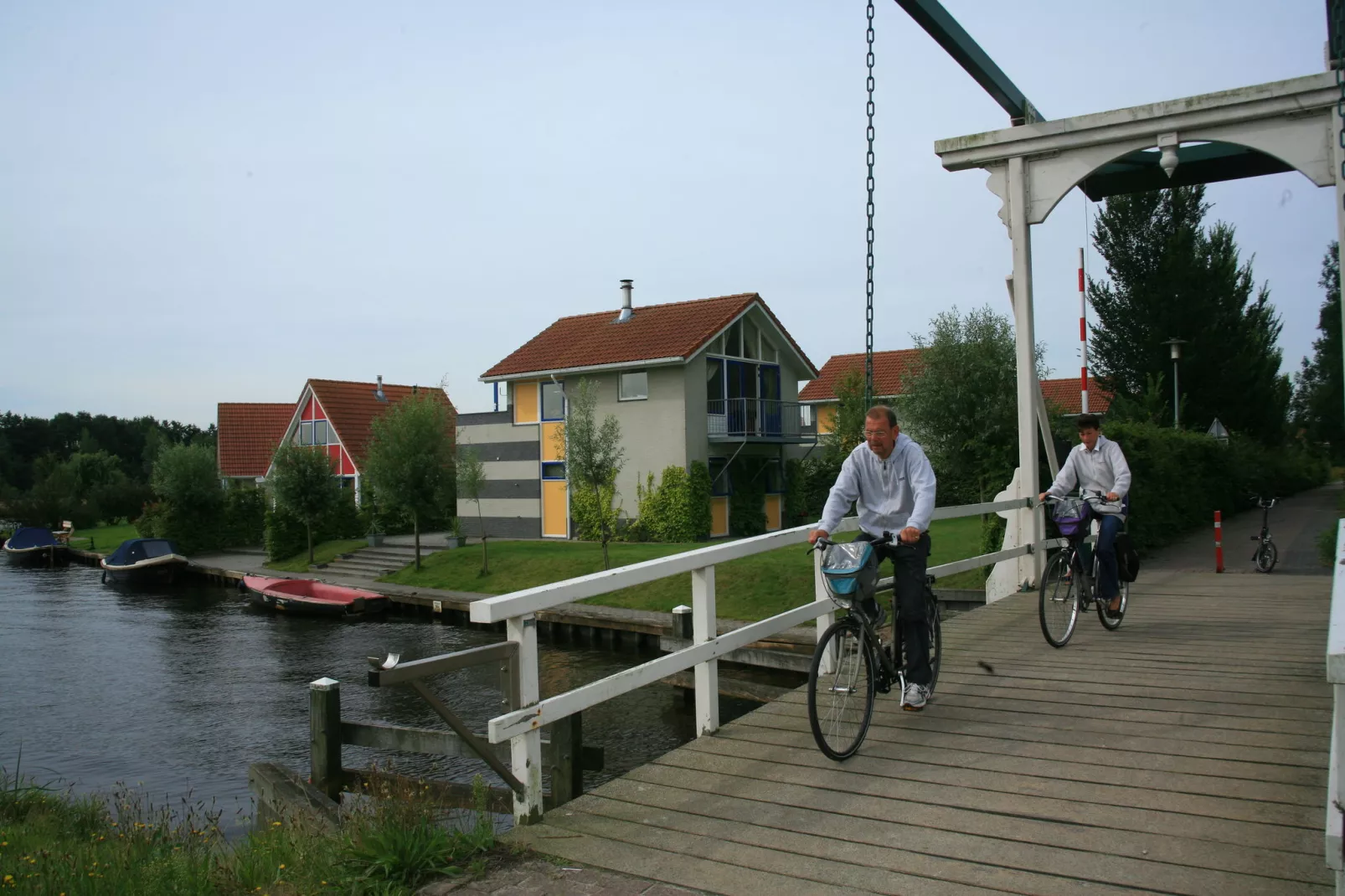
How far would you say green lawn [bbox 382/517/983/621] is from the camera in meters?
19.4

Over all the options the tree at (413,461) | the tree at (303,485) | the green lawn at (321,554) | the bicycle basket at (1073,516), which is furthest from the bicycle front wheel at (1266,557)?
the tree at (303,485)

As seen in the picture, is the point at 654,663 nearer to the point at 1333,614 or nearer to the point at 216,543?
the point at 1333,614

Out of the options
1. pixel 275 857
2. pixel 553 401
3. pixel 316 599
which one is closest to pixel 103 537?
pixel 553 401

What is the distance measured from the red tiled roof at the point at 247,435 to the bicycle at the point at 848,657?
51366mm

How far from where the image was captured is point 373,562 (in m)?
32.3

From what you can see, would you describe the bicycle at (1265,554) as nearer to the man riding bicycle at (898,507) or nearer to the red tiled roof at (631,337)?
the man riding bicycle at (898,507)

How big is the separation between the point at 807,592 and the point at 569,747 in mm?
14171

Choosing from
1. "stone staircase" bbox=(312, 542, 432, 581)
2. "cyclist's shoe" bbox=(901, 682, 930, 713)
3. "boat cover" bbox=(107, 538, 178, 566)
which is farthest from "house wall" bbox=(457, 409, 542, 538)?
"cyclist's shoe" bbox=(901, 682, 930, 713)

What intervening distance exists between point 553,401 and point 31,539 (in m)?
32.4

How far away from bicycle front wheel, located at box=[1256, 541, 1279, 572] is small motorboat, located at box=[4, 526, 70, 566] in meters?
51.0

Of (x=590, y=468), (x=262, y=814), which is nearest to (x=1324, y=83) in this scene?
(x=262, y=814)

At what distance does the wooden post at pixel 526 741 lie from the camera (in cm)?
406

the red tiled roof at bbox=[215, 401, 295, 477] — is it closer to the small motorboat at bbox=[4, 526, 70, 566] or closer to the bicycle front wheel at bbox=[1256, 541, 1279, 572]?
the small motorboat at bbox=[4, 526, 70, 566]

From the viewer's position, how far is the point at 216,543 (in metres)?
43.4
